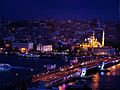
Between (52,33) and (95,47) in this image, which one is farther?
(52,33)

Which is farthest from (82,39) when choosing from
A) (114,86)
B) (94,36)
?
(114,86)

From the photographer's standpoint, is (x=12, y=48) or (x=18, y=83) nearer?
(x=18, y=83)

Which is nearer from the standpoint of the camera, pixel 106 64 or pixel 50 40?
pixel 106 64

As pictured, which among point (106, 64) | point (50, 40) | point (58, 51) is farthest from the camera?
point (50, 40)

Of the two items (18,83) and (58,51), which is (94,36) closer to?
(58,51)

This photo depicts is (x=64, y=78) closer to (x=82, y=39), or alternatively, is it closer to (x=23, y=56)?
(x=23, y=56)

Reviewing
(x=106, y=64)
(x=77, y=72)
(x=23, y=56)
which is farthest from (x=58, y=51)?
(x=77, y=72)

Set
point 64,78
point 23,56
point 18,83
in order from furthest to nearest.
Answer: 1. point 23,56
2. point 64,78
3. point 18,83

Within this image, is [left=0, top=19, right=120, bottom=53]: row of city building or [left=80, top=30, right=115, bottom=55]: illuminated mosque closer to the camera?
[left=80, top=30, right=115, bottom=55]: illuminated mosque

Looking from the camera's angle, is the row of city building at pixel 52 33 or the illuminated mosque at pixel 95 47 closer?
the illuminated mosque at pixel 95 47
